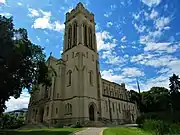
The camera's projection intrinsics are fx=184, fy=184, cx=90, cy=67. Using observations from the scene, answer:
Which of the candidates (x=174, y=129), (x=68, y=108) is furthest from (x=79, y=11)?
(x=174, y=129)

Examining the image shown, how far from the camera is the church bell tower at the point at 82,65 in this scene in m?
38.1

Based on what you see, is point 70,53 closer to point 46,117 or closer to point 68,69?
point 68,69

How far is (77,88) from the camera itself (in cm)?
3888

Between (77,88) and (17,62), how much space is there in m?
17.8

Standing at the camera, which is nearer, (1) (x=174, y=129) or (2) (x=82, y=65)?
(1) (x=174, y=129)

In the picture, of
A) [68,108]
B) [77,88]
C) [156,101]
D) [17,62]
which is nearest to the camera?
[17,62]

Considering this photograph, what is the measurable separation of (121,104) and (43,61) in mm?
35082

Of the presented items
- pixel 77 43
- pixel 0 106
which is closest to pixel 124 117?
pixel 77 43

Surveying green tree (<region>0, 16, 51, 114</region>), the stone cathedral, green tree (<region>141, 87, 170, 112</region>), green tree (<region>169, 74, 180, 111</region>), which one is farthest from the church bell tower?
green tree (<region>141, 87, 170, 112</region>)

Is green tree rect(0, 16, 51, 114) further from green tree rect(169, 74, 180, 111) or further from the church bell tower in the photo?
green tree rect(169, 74, 180, 111)

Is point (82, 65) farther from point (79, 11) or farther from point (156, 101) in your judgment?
point (156, 101)

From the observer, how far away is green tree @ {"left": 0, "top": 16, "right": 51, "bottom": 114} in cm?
2142

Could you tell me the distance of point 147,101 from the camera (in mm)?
69312

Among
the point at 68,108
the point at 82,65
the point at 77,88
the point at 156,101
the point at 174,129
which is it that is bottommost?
the point at 174,129
